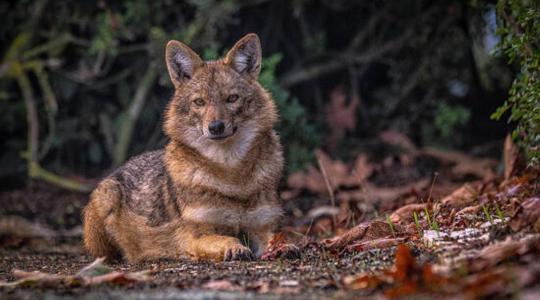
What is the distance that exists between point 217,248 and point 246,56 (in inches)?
68.2

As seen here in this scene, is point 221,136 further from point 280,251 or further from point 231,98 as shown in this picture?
point 280,251

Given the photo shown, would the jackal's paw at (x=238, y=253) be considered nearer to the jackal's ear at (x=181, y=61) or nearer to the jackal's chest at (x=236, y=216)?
the jackal's chest at (x=236, y=216)

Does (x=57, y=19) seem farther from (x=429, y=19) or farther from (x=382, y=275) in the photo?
(x=382, y=275)

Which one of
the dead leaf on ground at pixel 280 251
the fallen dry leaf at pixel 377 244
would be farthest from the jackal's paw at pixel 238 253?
the fallen dry leaf at pixel 377 244

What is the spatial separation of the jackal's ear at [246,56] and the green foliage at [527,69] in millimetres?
1924

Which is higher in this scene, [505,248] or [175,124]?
[175,124]

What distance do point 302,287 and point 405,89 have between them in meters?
6.72

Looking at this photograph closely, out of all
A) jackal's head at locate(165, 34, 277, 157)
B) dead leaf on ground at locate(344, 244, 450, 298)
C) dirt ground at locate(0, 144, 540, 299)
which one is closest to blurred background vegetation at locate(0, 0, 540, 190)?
Result: dirt ground at locate(0, 144, 540, 299)

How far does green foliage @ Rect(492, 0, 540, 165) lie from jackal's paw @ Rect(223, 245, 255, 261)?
202cm

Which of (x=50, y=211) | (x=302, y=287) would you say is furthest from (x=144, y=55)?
(x=302, y=287)

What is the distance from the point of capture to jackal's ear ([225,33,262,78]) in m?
6.38

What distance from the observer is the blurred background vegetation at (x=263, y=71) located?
9492 millimetres

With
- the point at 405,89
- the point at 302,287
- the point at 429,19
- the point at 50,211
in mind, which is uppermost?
the point at 429,19

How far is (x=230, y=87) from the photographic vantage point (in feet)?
20.1
